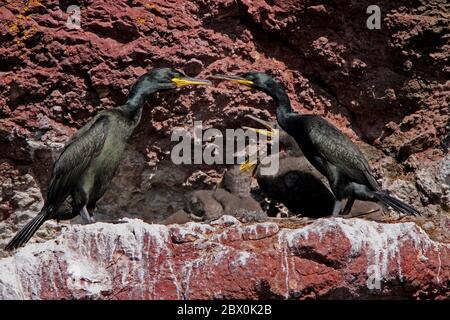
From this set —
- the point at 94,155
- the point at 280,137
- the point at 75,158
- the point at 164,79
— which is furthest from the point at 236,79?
the point at 75,158

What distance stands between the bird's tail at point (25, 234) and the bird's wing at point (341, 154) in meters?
1.76

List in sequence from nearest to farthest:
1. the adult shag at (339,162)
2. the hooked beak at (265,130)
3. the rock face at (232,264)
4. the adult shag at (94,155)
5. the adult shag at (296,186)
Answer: the rock face at (232,264)
the adult shag at (94,155)
the adult shag at (339,162)
the adult shag at (296,186)
the hooked beak at (265,130)

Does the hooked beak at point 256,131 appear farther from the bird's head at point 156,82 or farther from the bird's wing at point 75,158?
the bird's wing at point 75,158

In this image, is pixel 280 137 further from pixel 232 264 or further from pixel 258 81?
pixel 232 264

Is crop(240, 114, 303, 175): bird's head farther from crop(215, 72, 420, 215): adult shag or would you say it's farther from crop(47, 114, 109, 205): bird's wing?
crop(47, 114, 109, 205): bird's wing

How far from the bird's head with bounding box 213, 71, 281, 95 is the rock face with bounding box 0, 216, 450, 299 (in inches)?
56.4

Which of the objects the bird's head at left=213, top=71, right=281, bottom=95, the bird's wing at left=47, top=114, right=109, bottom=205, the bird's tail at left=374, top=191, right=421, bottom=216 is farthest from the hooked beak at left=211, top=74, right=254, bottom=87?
the bird's tail at left=374, top=191, right=421, bottom=216

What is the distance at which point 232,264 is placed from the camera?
6246mm

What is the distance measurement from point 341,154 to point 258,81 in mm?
770

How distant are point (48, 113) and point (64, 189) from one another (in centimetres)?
76

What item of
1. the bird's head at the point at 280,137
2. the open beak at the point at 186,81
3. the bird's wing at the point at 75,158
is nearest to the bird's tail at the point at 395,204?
the bird's head at the point at 280,137

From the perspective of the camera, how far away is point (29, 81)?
24.4 feet

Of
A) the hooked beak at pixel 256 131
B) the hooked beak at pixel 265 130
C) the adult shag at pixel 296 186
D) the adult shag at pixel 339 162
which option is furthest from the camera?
the hooked beak at pixel 265 130

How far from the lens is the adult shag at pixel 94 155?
22.9 ft
